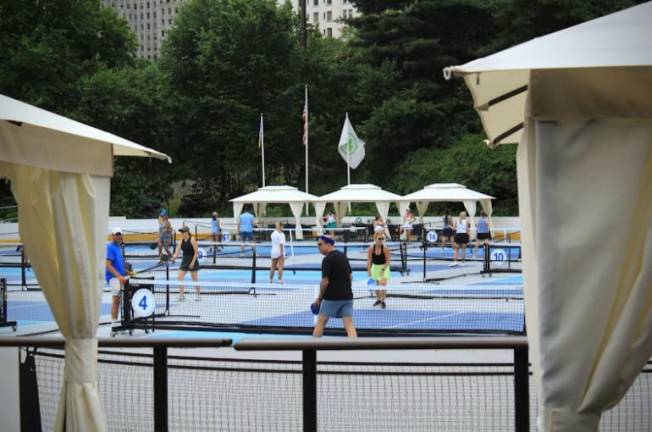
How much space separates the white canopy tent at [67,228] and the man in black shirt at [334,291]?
278 inches

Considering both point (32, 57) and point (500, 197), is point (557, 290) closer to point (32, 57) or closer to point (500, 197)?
point (500, 197)

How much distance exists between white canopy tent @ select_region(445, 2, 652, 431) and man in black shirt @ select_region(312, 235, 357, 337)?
9.22 m

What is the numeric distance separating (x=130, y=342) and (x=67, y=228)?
3.25ft

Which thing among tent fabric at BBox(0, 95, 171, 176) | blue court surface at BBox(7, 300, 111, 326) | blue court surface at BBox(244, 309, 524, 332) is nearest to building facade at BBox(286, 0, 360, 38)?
blue court surface at BBox(7, 300, 111, 326)

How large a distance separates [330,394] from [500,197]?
4941 centimetres

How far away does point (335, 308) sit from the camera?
46.6 ft

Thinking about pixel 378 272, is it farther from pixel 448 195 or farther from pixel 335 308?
pixel 448 195

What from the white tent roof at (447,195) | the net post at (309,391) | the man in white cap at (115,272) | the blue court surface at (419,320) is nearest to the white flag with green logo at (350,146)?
the white tent roof at (447,195)

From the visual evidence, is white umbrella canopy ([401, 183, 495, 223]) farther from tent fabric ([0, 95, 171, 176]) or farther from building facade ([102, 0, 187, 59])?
building facade ([102, 0, 187, 59])

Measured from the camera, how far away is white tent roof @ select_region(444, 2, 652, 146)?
4.78 meters

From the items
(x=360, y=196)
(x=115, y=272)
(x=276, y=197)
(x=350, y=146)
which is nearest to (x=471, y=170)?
(x=350, y=146)

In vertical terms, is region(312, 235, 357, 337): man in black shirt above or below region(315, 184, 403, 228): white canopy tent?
below

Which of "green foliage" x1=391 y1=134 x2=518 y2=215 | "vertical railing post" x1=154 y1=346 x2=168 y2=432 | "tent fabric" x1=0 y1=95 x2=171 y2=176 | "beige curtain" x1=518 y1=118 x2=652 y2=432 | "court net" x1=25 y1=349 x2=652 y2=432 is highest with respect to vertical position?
"green foliage" x1=391 y1=134 x2=518 y2=215

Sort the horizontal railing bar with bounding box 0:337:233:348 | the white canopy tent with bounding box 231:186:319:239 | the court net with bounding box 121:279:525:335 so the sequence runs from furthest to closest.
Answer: the white canopy tent with bounding box 231:186:319:239
the court net with bounding box 121:279:525:335
the horizontal railing bar with bounding box 0:337:233:348
